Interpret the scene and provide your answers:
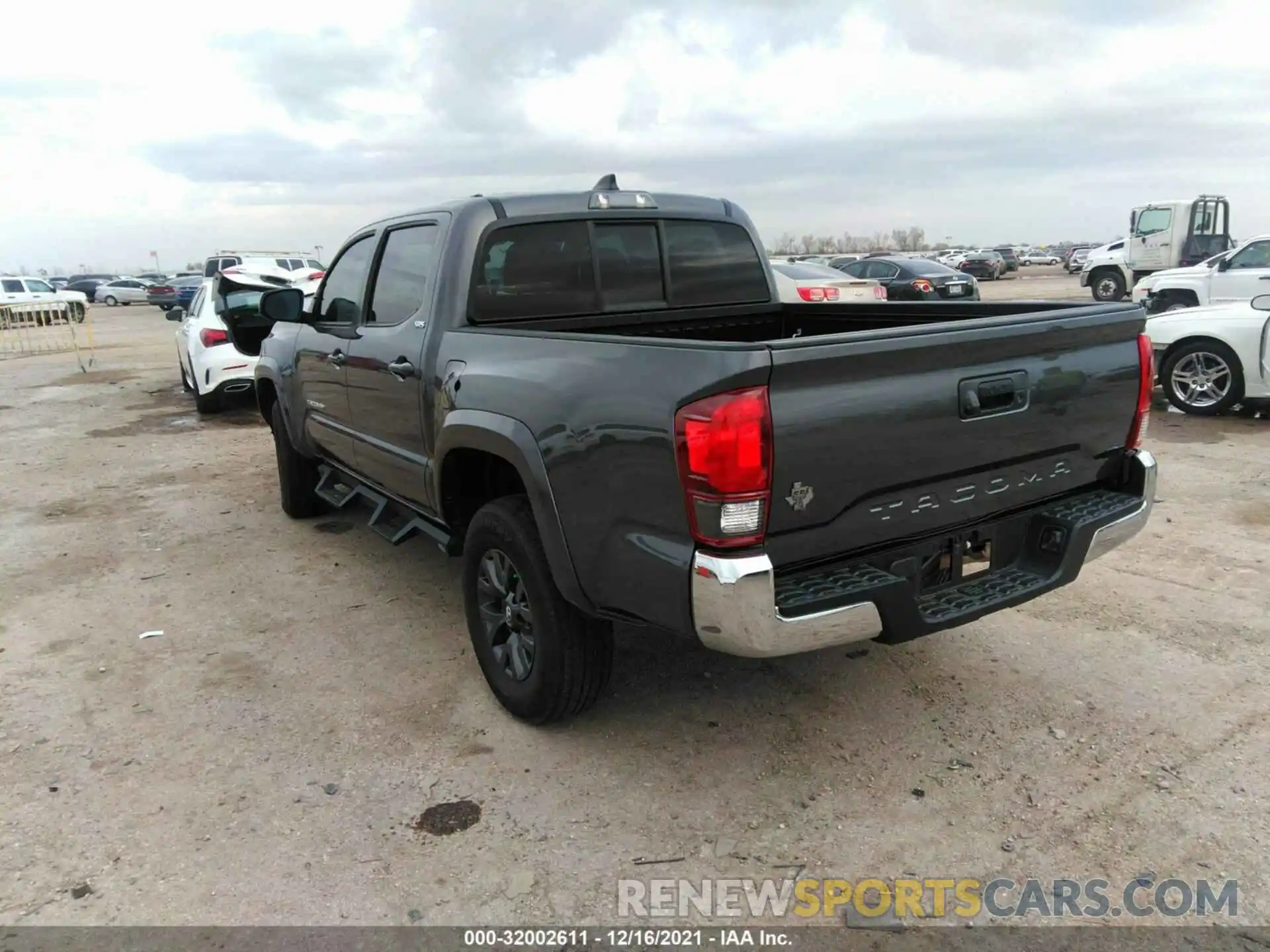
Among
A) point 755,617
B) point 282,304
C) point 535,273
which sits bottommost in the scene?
point 755,617

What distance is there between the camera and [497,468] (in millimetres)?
3701

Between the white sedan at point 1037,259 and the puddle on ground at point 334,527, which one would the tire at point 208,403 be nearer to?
the puddle on ground at point 334,527

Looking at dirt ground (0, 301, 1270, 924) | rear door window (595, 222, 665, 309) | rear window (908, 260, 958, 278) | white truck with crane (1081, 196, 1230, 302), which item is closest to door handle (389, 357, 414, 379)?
rear door window (595, 222, 665, 309)

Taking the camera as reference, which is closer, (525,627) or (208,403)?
(525,627)

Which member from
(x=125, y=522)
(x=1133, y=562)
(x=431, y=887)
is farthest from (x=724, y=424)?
(x=125, y=522)

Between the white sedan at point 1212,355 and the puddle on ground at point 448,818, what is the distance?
8.33 metres

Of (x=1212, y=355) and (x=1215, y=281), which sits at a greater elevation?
(x=1215, y=281)

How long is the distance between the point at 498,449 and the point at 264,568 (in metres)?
2.89

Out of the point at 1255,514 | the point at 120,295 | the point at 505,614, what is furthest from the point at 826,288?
the point at 120,295

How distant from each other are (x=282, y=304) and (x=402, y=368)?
137 cm

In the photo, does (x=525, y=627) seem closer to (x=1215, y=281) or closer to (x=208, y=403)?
(x=208, y=403)

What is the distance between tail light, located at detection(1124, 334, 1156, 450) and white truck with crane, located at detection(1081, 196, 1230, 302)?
21.3 metres

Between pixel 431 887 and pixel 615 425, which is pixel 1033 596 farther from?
pixel 431 887

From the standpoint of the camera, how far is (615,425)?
8.76 ft
